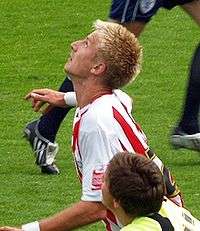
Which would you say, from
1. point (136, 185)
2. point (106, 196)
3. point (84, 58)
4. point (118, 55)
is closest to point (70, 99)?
point (84, 58)

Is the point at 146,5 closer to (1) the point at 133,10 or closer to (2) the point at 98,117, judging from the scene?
(1) the point at 133,10

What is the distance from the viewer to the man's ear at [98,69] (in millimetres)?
6004

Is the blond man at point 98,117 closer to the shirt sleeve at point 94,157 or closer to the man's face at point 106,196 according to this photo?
the shirt sleeve at point 94,157

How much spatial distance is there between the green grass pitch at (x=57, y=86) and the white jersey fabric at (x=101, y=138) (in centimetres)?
170

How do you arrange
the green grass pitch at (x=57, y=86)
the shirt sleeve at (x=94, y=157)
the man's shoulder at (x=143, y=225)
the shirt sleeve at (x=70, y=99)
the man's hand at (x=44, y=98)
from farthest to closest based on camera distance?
the green grass pitch at (x=57, y=86) < the shirt sleeve at (x=70, y=99) < the man's hand at (x=44, y=98) < the shirt sleeve at (x=94, y=157) < the man's shoulder at (x=143, y=225)

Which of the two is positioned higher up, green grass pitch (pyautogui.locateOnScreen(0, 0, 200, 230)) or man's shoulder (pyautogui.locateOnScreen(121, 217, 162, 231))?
man's shoulder (pyautogui.locateOnScreen(121, 217, 162, 231))

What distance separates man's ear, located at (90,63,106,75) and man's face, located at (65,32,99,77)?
0.7 inches

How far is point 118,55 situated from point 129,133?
36cm

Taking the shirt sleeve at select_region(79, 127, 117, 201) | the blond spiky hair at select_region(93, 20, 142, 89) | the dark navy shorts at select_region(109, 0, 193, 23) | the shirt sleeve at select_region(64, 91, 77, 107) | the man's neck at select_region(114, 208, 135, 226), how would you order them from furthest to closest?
the dark navy shorts at select_region(109, 0, 193, 23) < the shirt sleeve at select_region(64, 91, 77, 107) < the blond spiky hair at select_region(93, 20, 142, 89) < the shirt sleeve at select_region(79, 127, 117, 201) < the man's neck at select_region(114, 208, 135, 226)

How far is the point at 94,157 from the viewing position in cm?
588

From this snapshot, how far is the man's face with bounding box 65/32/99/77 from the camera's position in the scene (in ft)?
19.8

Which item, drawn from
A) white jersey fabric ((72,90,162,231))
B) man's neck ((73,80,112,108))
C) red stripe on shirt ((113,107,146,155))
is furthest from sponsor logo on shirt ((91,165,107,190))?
man's neck ((73,80,112,108))

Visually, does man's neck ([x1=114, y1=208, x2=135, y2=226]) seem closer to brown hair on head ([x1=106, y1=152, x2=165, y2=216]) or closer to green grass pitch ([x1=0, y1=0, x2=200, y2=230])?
brown hair on head ([x1=106, y1=152, x2=165, y2=216])

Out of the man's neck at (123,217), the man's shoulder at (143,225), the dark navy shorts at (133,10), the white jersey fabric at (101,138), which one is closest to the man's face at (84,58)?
the white jersey fabric at (101,138)
